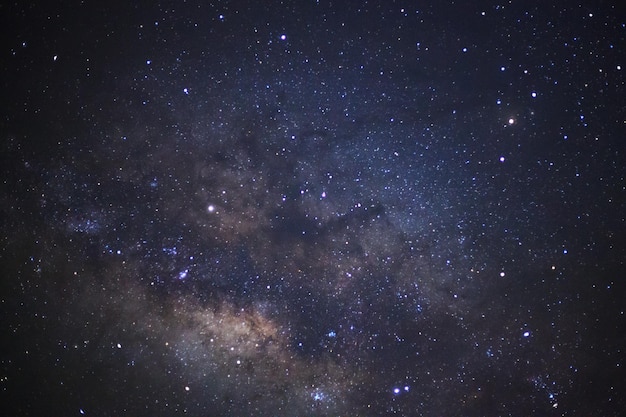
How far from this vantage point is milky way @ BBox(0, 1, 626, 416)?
2277 millimetres

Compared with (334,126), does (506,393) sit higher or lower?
lower

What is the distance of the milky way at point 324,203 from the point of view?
228 cm

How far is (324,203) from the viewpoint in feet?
7.84

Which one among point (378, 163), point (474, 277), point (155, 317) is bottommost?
point (155, 317)

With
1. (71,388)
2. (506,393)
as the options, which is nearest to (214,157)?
(71,388)

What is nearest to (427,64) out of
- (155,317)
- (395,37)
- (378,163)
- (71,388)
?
(395,37)

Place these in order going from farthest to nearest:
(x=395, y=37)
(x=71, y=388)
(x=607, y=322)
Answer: (x=71, y=388) → (x=607, y=322) → (x=395, y=37)

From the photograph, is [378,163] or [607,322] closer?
[378,163]

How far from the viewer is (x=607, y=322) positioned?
2.65 metres

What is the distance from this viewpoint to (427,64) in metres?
2.26

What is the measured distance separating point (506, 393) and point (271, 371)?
6.81 ft

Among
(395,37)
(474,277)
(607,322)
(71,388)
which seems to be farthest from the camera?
(71,388)

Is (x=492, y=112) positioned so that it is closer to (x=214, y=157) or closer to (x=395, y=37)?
(x=395, y=37)

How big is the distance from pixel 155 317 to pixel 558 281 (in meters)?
3.47
